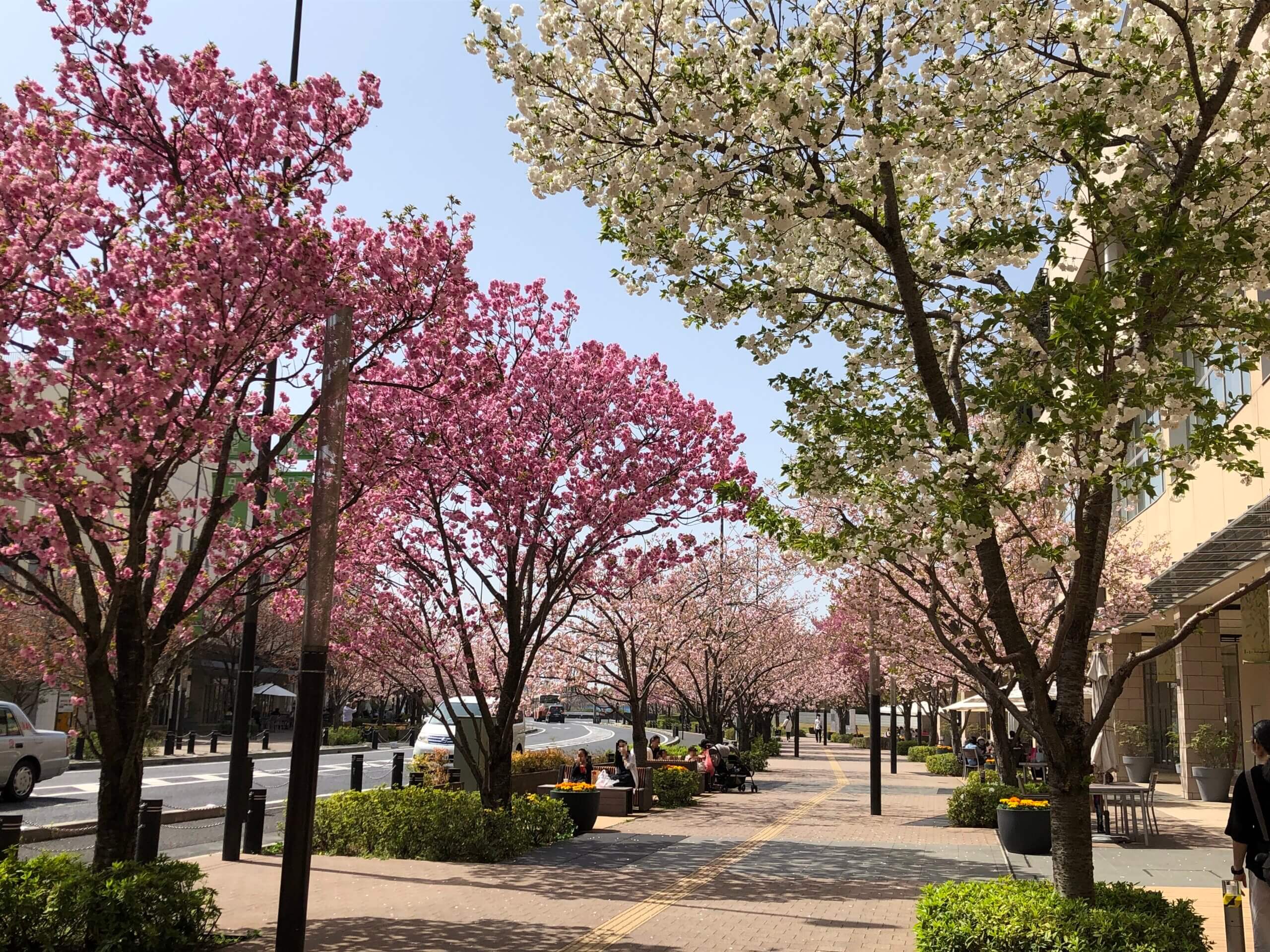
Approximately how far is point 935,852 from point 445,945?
848 centimetres

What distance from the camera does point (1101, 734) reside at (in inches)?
956

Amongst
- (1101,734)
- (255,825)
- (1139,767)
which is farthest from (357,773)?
(1139,767)

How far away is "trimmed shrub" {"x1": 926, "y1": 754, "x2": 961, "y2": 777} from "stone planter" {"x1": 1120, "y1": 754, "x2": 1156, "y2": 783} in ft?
24.0

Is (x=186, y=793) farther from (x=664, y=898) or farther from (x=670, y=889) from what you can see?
(x=664, y=898)

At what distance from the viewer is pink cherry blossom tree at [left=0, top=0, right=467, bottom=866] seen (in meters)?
7.75

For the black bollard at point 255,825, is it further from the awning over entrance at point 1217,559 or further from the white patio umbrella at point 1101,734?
the awning over entrance at point 1217,559

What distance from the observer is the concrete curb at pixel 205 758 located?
30.1m

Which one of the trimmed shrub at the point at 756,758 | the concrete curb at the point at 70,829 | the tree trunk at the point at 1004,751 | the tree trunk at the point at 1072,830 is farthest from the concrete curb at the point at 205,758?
the tree trunk at the point at 1072,830

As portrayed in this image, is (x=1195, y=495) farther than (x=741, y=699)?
No

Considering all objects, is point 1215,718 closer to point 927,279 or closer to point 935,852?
point 935,852

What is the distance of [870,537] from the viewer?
25.0ft

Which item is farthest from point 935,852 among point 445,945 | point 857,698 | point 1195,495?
point 857,698

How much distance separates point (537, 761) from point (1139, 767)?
14706 mm

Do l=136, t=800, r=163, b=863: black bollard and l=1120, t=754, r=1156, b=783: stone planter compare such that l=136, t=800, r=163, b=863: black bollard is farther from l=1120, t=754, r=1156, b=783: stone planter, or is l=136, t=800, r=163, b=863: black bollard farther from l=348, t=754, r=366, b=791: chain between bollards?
l=1120, t=754, r=1156, b=783: stone planter
